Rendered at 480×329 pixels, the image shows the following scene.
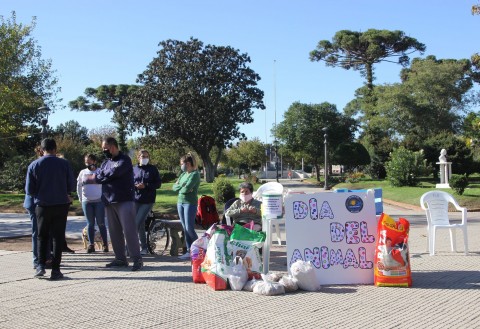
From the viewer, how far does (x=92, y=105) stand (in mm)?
98625

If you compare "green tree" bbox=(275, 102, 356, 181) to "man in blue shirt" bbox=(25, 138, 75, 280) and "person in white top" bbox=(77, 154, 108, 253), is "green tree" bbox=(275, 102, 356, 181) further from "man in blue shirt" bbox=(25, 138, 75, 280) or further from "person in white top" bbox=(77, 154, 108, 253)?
"man in blue shirt" bbox=(25, 138, 75, 280)

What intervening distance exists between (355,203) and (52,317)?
3.99 meters

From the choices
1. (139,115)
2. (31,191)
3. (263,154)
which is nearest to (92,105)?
(263,154)

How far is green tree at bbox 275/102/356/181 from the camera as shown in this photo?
5847 centimetres

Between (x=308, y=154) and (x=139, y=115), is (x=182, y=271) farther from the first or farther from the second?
(x=308, y=154)

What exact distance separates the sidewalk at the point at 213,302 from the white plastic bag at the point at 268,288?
0.10 metres

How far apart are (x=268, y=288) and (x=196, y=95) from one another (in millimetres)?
43941

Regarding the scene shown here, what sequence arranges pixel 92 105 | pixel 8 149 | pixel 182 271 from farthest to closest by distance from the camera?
pixel 92 105 < pixel 8 149 < pixel 182 271

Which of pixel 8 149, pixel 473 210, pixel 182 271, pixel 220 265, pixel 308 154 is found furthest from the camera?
pixel 308 154

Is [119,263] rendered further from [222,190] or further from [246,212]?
[222,190]

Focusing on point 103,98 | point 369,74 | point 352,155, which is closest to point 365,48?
point 369,74

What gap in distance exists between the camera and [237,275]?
6.77 meters

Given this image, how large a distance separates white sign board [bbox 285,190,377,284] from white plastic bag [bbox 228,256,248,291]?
69cm

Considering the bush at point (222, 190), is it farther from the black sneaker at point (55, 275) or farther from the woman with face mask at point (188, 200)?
the black sneaker at point (55, 275)
